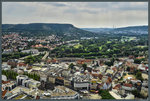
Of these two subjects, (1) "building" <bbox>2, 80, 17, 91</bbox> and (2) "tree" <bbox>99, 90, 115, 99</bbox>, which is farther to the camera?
(1) "building" <bbox>2, 80, 17, 91</bbox>

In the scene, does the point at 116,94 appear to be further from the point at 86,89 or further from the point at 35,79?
the point at 35,79

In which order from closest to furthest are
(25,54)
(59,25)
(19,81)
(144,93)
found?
(144,93) → (19,81) → (25,54) → (59,25)

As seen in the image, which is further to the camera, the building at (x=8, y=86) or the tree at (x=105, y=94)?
the building at (x=8, y=86)

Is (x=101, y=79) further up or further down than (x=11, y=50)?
further down

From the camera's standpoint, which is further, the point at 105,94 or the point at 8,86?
the point at 8,86

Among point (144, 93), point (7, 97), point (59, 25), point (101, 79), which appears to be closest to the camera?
point (7, 97)

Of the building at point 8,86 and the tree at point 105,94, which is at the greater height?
the building at point 8,86

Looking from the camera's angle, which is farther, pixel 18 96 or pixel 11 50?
pixel 11 50

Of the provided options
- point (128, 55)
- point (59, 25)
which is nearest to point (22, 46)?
point (128, 55)

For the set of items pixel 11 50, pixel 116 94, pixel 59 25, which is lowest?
pixel 116 94

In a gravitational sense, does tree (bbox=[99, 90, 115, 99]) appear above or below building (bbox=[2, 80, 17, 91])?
below

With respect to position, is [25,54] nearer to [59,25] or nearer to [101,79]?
[101,79]
